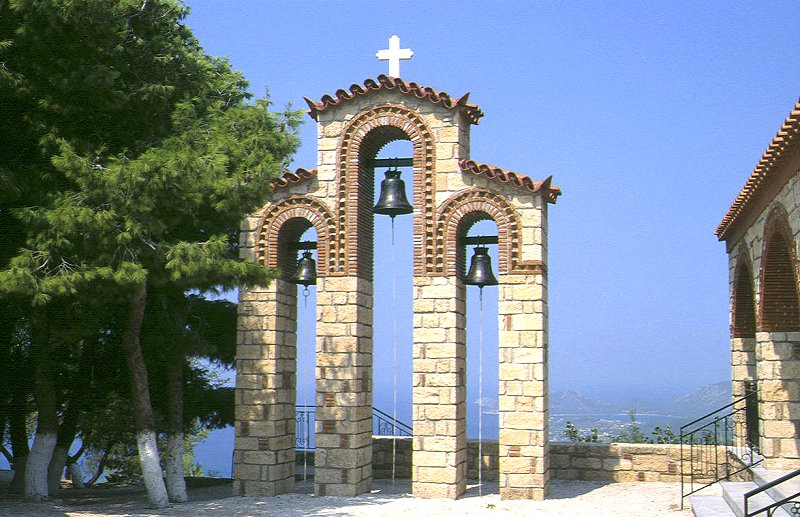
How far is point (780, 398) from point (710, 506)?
2.56 metres

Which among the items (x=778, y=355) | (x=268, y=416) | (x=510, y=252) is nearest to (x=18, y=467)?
(x=268, y=416)

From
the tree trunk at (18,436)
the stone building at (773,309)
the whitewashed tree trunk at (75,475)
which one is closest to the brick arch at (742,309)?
the stone building at (773,309)

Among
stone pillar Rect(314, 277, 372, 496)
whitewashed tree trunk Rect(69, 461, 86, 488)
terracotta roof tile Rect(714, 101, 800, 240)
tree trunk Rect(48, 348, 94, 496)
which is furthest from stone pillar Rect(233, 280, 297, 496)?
terracotta roof tile Rect(714, 101, 800, 240)

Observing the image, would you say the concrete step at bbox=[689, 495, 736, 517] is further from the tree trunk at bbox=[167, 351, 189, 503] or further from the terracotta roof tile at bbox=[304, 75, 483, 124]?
the tree trunk at bbox=[167, 351, 189, 503]

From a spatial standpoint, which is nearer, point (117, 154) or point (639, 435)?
point (117, 154)

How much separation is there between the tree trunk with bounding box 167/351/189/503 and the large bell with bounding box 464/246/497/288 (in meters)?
5.32

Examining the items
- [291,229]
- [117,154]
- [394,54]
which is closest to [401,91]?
[394,54]

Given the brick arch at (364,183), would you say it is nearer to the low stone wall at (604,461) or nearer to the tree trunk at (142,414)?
the tree trunk at (142,414)

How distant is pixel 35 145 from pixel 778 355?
39.7 feet

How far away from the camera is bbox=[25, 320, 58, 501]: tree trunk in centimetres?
1501

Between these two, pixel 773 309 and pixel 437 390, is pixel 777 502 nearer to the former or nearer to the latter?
pixel 773 309

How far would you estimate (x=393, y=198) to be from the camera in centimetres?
1467

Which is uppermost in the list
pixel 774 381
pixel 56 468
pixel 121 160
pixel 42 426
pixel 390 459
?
pixel 121 160

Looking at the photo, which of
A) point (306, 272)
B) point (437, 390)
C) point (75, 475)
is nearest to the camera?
point (437, 390)
